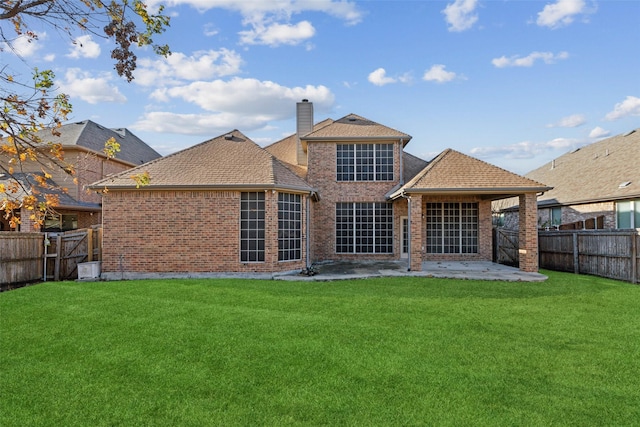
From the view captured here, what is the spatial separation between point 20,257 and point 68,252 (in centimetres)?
139

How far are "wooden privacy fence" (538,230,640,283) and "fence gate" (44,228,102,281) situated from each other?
57.6 ft

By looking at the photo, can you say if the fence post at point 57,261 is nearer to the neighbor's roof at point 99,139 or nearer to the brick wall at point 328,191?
the neighbor's roof at point 99,139

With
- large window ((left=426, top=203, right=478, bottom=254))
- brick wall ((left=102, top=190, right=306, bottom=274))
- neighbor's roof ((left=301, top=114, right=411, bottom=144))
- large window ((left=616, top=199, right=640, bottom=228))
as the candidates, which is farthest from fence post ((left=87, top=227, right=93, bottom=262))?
large window ((left=616, top=199, right=640, bottom=228))

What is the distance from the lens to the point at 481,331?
21.9 ft

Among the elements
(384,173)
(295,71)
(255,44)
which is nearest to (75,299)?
(255,44)

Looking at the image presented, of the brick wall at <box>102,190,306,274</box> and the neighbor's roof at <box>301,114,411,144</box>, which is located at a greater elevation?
the neighbor's roof at <box>301,114,411,144</box>

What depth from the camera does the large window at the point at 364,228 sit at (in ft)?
58.3

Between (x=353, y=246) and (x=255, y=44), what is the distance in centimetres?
999

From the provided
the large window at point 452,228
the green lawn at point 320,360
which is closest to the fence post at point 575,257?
the large window at point 452,228

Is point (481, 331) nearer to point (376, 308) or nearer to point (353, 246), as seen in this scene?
point (376, 308)

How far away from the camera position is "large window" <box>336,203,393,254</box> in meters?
17.8

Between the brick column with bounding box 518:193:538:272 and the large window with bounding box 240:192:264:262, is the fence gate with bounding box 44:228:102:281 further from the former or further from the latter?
the brick column with bounding box 518:193:538:272

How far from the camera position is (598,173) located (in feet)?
64.2

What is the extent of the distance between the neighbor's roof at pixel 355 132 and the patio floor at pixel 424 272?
5.89 m
